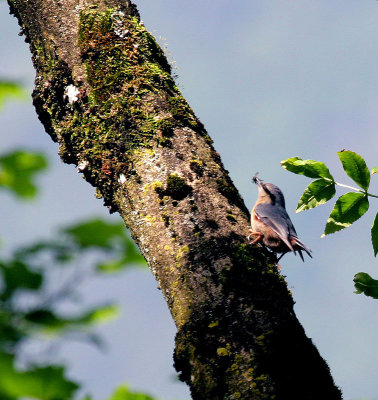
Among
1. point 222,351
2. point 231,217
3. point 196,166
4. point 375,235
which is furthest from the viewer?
point 196,166

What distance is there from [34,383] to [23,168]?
0.47m

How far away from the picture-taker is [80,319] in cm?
111

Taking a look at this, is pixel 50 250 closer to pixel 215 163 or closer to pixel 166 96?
pixel 215 163

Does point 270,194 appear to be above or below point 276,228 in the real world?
above

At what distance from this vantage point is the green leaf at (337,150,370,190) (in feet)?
7.93

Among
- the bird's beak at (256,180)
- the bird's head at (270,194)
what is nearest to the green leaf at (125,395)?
the bird's head at (270,194)

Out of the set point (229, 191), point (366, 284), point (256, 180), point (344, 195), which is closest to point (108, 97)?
point (229, 191)

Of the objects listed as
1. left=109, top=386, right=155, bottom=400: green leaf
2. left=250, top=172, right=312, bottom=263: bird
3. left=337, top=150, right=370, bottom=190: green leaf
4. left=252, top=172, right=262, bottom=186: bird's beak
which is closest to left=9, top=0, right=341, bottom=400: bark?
left=337, top=150, right=370, bottom=190: green leaf

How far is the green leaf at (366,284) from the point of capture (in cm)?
225

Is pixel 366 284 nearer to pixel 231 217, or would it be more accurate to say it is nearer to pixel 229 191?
pixel 231 217

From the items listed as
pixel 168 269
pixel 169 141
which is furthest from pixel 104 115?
pixel 168 269

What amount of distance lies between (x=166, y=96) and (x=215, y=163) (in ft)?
1.87

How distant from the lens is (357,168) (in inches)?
95.5

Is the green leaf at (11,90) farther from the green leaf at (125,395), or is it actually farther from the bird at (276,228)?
the bird at (276,228)
